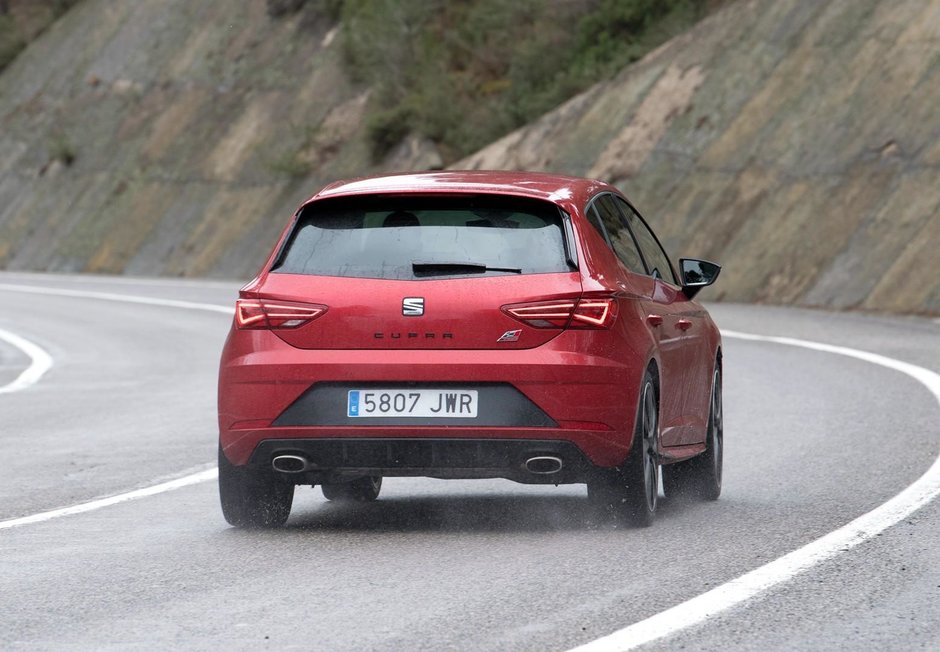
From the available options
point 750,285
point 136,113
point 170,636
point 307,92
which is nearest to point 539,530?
point 170,636

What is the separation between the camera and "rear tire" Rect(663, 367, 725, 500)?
9.62 m

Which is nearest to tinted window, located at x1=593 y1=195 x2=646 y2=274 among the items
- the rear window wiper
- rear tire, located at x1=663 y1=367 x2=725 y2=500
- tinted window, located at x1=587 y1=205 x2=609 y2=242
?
tinted window, located at x1=587 y1=205 x2=609 y2=242

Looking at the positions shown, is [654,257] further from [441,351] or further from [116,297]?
[116,297]

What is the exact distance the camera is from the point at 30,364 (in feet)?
68.1

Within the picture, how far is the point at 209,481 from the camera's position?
34.7 feet

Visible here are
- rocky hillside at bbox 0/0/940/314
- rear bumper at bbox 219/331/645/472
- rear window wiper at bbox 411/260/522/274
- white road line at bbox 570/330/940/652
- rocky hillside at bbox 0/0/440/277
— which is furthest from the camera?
rocky hillside at bbox 0/0/440/277

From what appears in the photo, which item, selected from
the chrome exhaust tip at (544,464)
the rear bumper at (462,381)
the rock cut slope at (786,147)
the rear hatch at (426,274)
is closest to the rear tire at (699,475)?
the rear bumper at (462,381)

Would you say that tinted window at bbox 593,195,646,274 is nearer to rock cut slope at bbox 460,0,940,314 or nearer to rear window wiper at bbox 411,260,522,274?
rear window wiper at bbox 411,260,522,274

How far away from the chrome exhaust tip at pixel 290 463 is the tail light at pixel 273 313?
0.58 meters

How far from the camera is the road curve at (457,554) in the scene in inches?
240

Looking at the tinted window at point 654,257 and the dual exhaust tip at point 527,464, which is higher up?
the tinted window at point 654,257

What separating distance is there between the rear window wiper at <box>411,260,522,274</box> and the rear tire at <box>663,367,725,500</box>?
1972 mm

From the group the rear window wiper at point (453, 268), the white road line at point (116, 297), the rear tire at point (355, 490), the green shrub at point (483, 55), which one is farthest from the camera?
the green shrub at point (483, 55)

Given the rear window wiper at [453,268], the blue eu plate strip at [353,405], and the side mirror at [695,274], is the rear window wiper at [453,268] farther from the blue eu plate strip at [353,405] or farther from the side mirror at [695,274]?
the side mirror at [695,274]
